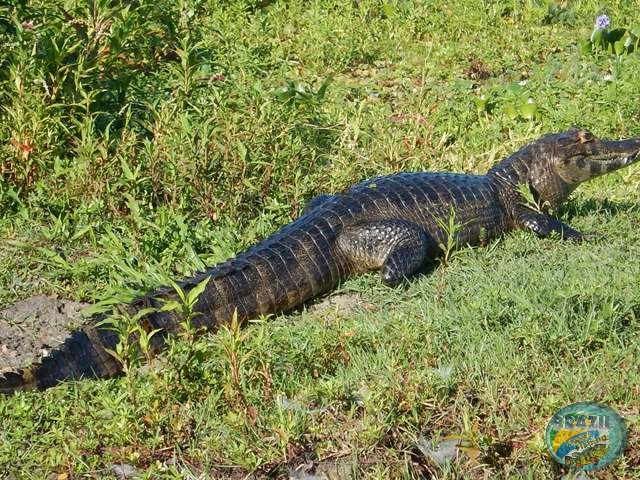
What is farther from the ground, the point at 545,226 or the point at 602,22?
the point at 602,22

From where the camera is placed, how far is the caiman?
476 cm

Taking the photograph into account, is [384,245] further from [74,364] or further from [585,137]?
[74,364]

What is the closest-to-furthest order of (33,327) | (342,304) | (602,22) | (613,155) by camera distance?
(33,327), (342,304), (613,155), (602,22)

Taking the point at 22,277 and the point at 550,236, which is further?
the point at 550,236

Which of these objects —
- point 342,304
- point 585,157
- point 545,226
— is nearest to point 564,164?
point 585,157

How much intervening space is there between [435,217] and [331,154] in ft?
4.33

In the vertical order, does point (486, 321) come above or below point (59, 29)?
below

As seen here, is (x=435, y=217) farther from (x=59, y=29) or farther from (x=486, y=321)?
(x=59, y=29)

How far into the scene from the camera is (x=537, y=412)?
4.15 m

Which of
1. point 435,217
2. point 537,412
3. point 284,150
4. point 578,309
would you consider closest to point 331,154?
point 284,150

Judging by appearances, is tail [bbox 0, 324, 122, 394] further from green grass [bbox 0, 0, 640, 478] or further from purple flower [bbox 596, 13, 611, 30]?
purple flower [bbox 596, 13, 611, 30]

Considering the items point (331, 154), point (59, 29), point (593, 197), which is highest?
point (59, 29)

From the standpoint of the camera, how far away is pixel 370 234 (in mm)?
5977

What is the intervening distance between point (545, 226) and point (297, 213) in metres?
1.56
